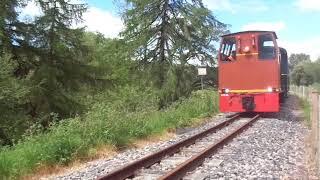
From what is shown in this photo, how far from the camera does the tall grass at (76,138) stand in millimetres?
9680

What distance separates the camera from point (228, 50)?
70.6 feet

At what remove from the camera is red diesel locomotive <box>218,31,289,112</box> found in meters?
20.2

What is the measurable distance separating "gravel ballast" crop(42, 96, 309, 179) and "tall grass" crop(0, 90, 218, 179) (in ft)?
1.88

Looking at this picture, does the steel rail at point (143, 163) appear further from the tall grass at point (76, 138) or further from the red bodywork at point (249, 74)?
the red bodywork at point (249, 74)

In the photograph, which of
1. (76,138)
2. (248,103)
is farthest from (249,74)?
(76,138)

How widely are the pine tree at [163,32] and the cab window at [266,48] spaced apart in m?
13.1

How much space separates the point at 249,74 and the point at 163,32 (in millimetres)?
13978

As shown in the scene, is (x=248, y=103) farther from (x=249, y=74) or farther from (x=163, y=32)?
(x=163, y=32)

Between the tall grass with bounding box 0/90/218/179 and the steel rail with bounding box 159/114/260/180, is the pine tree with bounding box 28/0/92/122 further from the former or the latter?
the steel rail with bounding box 159/114/260/180

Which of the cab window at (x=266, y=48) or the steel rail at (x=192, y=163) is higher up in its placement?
the cab window at (x=266, y=48)

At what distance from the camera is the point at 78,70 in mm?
24859

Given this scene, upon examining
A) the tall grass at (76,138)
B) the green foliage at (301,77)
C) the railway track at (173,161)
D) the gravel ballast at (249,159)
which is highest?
the green foliage at (301,77)

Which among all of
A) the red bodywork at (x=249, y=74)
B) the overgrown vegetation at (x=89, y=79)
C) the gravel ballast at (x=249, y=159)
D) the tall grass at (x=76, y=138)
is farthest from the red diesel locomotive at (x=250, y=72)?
the gravel ballast at (x=249, y=159)

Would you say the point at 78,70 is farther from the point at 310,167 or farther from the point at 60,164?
the point at 310,167
